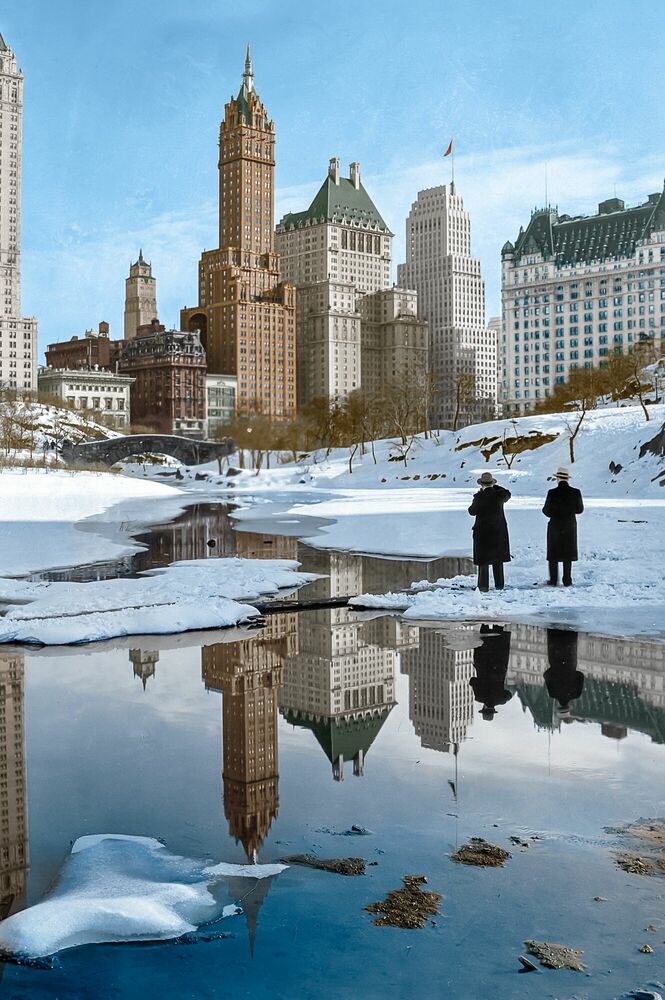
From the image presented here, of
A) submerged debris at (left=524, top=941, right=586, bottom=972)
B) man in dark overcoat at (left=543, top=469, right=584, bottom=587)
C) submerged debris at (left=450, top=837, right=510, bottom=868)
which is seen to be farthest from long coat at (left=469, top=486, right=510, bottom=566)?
submerged debris at (left=524, top=941, right=586, bottom=972)

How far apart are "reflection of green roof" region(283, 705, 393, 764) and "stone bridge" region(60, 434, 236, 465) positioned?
391ft

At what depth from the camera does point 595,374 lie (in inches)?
3821

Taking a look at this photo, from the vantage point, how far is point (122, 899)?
16.6ft

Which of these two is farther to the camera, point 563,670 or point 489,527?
point 489,527

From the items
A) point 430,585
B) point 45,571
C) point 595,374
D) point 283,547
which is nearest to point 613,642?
point 430,585

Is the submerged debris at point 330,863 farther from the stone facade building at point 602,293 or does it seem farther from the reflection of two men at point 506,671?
the stone facade building at point 602,293

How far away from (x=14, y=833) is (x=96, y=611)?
26.5 ft

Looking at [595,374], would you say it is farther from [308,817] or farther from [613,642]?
[308,817]

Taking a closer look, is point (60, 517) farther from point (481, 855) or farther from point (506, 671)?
point (481, 855)

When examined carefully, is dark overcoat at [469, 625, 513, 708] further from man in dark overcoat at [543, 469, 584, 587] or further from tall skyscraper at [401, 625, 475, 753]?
man in dark overcoat at [543, 469, 584, 587]

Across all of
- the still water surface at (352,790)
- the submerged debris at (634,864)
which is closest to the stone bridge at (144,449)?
the still water surface at (352,790)

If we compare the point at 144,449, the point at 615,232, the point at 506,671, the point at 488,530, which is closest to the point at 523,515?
the point at 488,530

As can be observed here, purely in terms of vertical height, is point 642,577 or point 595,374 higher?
point 595,374

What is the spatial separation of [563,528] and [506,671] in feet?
22.5
